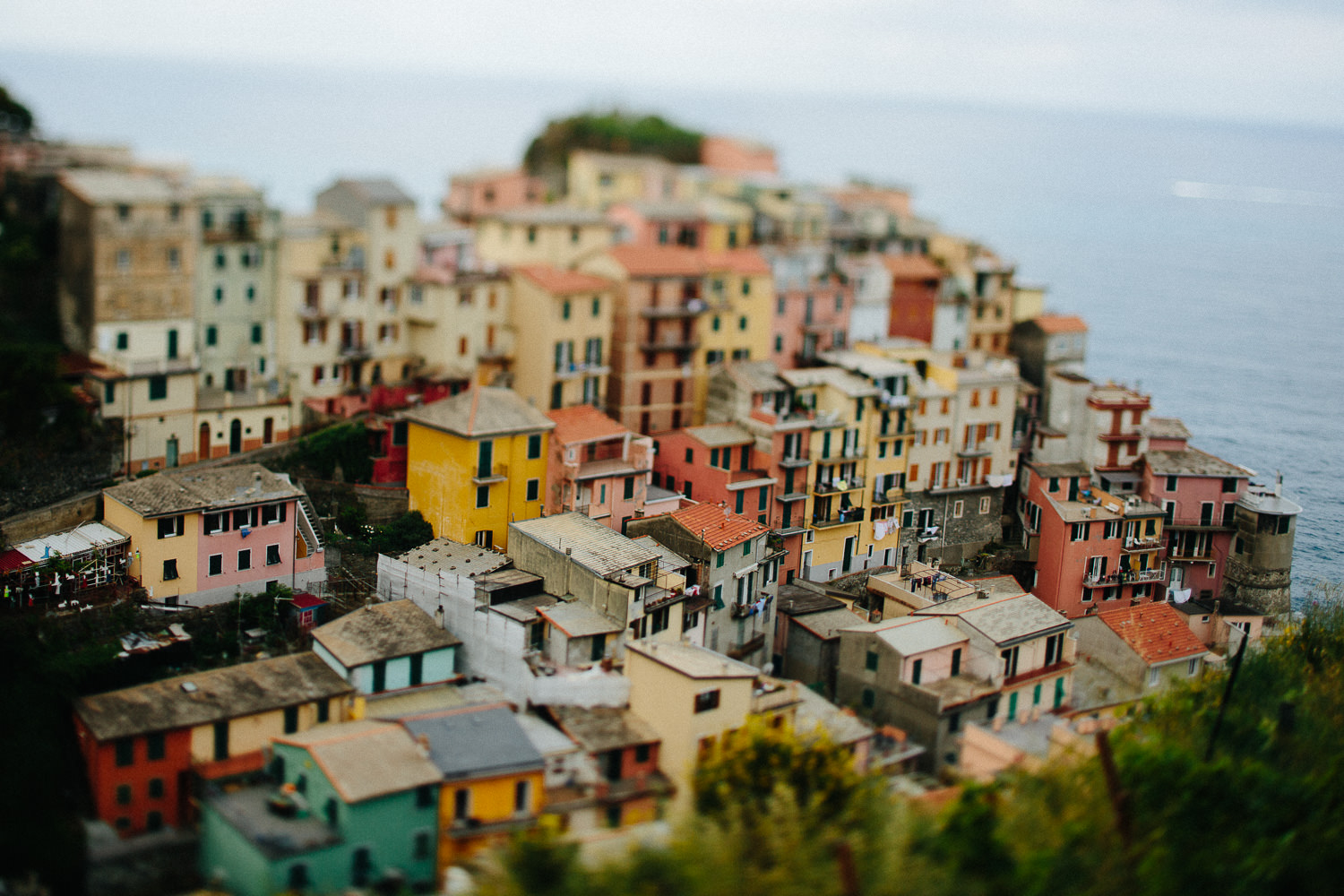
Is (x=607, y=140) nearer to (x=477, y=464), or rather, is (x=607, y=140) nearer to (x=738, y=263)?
(x=738, y=263)

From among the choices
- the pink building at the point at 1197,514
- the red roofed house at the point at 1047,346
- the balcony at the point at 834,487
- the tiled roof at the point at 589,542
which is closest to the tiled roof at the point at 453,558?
the tiled roof at the point at 589,542

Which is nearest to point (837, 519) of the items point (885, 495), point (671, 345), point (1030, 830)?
point (885, 495)

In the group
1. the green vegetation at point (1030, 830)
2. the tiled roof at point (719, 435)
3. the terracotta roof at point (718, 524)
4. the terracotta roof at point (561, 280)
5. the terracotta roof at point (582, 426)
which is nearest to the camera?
the green vegetation at point (1030, 830)

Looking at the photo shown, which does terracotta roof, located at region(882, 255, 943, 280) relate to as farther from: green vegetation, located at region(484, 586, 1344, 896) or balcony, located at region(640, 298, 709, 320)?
green vegetation, located at region(484, 586, 1344, 896)

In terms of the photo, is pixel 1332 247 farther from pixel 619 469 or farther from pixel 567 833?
pixel 567 833

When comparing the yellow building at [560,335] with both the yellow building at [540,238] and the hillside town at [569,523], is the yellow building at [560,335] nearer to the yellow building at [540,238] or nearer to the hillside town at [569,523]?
the hillside town at [569,523]

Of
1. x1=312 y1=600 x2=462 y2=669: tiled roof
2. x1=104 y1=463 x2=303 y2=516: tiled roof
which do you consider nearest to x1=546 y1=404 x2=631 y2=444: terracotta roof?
x1=104 y1=463 x2=303 y2=516: tiled roof

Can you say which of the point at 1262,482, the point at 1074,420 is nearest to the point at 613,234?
the point at 1074,420
